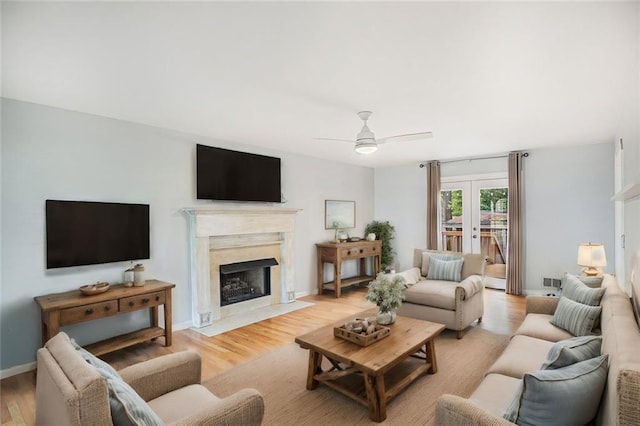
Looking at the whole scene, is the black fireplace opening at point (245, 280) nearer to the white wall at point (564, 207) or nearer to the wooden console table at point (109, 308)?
the wooden console table at point (109, 308)

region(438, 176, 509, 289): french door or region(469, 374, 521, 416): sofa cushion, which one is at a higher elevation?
region(438, 176, 509, 289): french door

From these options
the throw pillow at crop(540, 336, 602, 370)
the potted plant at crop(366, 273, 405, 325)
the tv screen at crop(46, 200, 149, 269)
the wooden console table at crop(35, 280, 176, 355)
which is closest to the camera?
the throw pillow at crop(540, 336, 602, 370)

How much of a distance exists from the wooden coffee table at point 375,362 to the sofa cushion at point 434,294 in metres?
0.84

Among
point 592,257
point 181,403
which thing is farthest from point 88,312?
point 592,257

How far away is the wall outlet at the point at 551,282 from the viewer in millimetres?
5294

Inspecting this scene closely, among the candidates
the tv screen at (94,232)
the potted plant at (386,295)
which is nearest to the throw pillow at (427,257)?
the potted plant at (386,295)

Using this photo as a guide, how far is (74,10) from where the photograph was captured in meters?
1.71

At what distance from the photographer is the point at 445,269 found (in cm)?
443

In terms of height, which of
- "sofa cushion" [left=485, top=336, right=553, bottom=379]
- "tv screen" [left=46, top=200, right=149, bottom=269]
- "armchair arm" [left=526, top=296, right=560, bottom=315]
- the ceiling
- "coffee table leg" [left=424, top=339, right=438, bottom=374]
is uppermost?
the ceiling

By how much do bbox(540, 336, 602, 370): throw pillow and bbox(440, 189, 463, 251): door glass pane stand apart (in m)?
4.87

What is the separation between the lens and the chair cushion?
5.42 feet

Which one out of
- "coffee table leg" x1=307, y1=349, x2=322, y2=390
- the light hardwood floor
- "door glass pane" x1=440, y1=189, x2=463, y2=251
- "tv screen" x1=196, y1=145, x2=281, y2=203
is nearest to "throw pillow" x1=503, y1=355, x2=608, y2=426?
"coffee table leg" x1=307, y1=349, x2=322, y2=390

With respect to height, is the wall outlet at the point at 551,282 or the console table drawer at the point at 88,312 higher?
the console table drawer at the point at 88,312

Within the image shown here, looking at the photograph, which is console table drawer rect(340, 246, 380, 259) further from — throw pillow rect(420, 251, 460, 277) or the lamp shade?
the lamp shade
